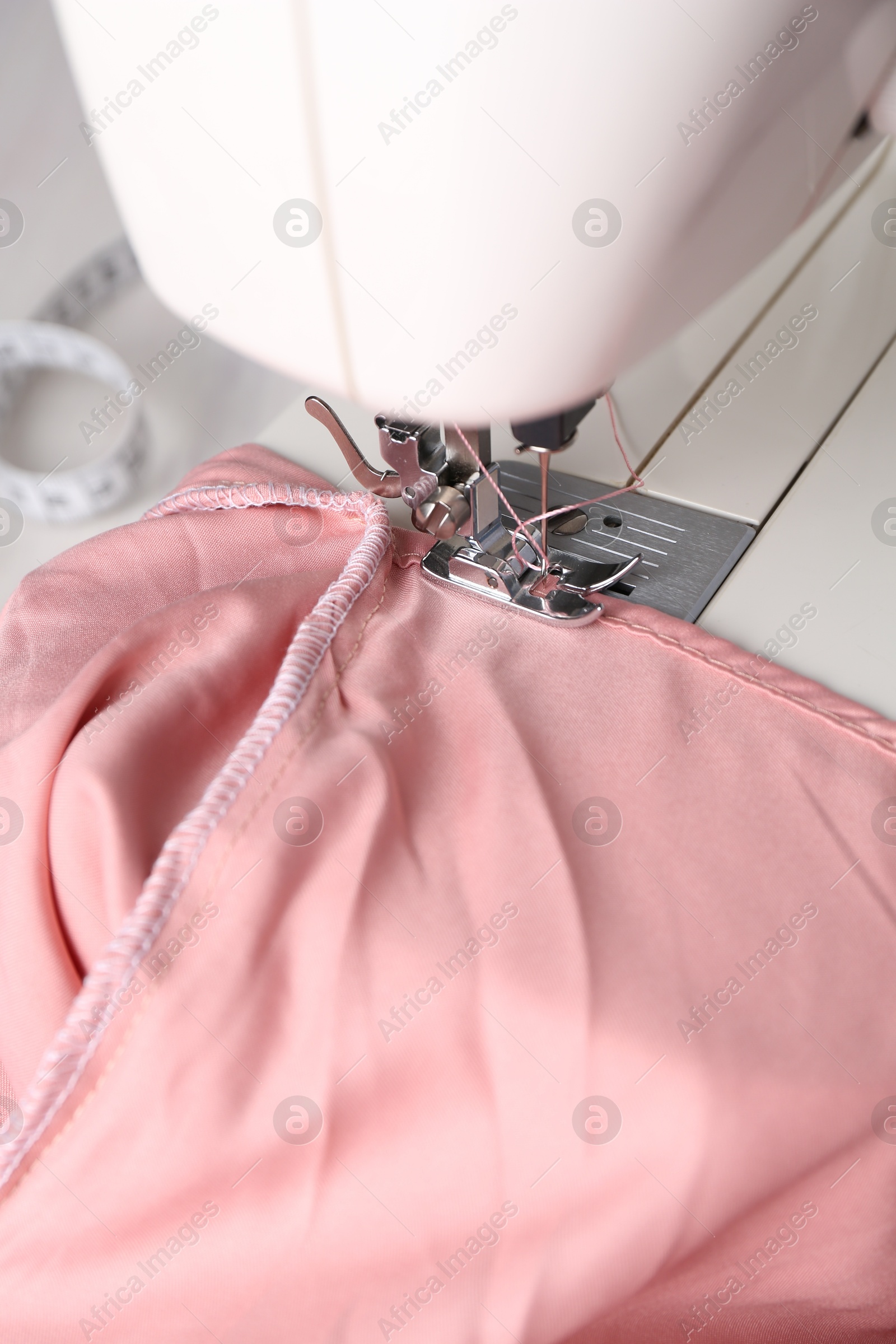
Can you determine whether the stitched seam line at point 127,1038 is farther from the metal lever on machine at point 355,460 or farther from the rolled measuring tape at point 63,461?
the rolled measuring tape at point 63,461

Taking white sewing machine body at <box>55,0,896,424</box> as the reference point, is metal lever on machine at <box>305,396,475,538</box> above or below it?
below

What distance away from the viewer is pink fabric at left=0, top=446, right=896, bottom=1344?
0.54 meters

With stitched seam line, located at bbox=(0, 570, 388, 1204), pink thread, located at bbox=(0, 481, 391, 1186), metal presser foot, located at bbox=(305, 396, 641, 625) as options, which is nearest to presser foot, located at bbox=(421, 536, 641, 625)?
metal presser foot, located at bbox=(305, 396, 641, 625)

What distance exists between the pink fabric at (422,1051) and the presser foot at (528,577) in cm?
16

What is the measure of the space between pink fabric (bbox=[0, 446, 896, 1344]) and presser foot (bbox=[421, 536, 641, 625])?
16 centimetres

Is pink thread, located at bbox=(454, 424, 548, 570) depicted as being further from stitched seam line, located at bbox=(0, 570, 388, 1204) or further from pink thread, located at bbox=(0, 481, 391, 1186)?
stitched seam line, located at bbox=(0, 570, 388, 1204)

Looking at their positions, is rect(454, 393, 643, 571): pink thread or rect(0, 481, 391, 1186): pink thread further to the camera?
rect(454, 393, 643, 571): pink thread

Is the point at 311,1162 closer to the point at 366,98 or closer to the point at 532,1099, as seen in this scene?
the point at 532,1099

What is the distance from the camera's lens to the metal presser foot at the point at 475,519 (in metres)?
0.75

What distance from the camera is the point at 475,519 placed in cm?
78

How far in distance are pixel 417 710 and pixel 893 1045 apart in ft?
1.16

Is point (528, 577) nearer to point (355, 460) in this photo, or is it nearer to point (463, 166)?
point (355, 460)

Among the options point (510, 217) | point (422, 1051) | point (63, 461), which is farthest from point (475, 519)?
point (63, 461)

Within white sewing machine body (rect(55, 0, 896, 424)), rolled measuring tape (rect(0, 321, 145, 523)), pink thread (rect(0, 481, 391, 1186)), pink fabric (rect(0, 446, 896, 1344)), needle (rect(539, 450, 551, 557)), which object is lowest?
pink fabric (rect(0, 446, 896, 1344))
